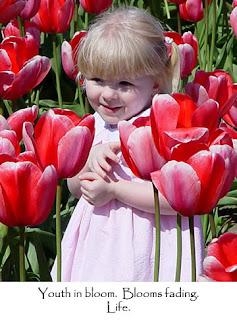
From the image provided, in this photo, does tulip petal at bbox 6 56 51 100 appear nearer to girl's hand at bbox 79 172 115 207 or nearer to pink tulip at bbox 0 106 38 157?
girl's hand at bbox 79 172 115 207

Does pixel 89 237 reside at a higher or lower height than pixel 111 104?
lower

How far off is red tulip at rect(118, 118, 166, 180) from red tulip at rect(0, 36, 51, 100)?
1.82ft

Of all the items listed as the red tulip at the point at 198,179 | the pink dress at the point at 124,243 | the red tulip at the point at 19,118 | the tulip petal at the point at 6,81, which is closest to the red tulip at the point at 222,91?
the pink dress at the point at 124,243

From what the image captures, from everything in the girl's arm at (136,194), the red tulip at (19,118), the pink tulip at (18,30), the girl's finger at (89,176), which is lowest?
the girl's arm at (136,194)

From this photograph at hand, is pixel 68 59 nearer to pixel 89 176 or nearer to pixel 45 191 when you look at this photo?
pixel 89 176

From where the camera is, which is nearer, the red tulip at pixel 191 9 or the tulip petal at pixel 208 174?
the tulip petal at pixel 208 174

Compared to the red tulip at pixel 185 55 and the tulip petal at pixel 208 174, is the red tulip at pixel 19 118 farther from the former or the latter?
the red tulip at pixel 185 55

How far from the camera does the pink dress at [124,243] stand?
5.39 feet

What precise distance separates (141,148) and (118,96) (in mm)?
501

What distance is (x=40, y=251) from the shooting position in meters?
1.47

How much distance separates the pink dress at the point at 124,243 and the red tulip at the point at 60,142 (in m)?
0.44
